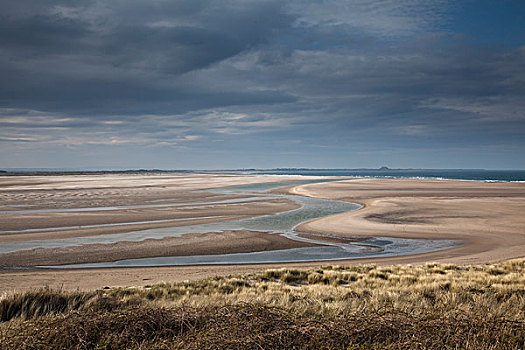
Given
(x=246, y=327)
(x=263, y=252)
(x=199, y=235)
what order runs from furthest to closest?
(x=199, y=235) < (x=263, y=252) < (x=246, y=327)

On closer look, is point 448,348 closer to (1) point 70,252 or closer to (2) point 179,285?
(2) point 179,285

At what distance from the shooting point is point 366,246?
66.9 feet

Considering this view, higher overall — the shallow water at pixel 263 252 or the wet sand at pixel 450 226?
the wet sand at pixel 450 226

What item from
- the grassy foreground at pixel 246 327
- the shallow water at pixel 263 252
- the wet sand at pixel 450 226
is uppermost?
the grassy foreground at pixel 246 327

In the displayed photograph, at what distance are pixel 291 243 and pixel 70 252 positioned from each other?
1127 cm

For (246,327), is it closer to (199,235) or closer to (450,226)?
(199,235)

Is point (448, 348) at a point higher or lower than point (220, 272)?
higher

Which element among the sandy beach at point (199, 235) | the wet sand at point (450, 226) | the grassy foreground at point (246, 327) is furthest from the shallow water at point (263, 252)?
the grassy foreground at point (246, 327)

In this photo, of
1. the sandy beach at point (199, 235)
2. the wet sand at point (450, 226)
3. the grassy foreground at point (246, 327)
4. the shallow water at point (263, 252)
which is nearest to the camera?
the grassy foreground at point (246, 327)

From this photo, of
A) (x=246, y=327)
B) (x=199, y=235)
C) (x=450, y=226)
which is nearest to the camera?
(x=246, y=327)

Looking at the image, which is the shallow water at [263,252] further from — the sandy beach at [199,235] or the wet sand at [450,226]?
the wet sand at [450,226]

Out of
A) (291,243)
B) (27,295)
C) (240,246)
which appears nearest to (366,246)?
(291,243)

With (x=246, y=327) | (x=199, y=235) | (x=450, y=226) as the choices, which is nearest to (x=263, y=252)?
(x=199, y=235)

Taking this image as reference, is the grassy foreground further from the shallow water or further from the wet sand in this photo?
the wet sand
